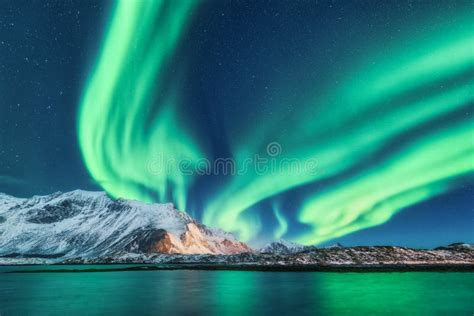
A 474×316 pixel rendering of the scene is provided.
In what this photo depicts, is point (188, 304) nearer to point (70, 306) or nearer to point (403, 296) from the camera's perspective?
point (70, 306)

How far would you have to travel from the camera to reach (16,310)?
2250 inches

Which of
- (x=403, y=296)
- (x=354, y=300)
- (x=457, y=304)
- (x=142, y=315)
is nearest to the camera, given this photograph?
(x=142, y=315)

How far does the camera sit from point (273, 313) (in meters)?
49.8

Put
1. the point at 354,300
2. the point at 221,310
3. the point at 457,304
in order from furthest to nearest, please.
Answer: the point at 354,300
the point at 457,304
the point at 221,310

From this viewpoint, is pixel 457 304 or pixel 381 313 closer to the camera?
pixel 381 313

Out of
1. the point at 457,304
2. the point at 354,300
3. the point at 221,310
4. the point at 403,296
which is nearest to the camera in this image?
the point at 221,310

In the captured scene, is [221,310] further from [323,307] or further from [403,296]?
[403,296]

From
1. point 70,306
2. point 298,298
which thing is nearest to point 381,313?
point 298,298

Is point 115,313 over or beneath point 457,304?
beneath

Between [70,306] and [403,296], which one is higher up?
[403,296]

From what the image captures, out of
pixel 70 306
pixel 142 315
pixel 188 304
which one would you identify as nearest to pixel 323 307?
pixel 188 304

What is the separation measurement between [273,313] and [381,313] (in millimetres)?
14350

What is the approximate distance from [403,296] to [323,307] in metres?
23.5

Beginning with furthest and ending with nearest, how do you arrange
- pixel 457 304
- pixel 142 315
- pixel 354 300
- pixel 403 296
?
pixel 403 296 < pixel 354 300 < pixel 457 304 < pixel 142 315
